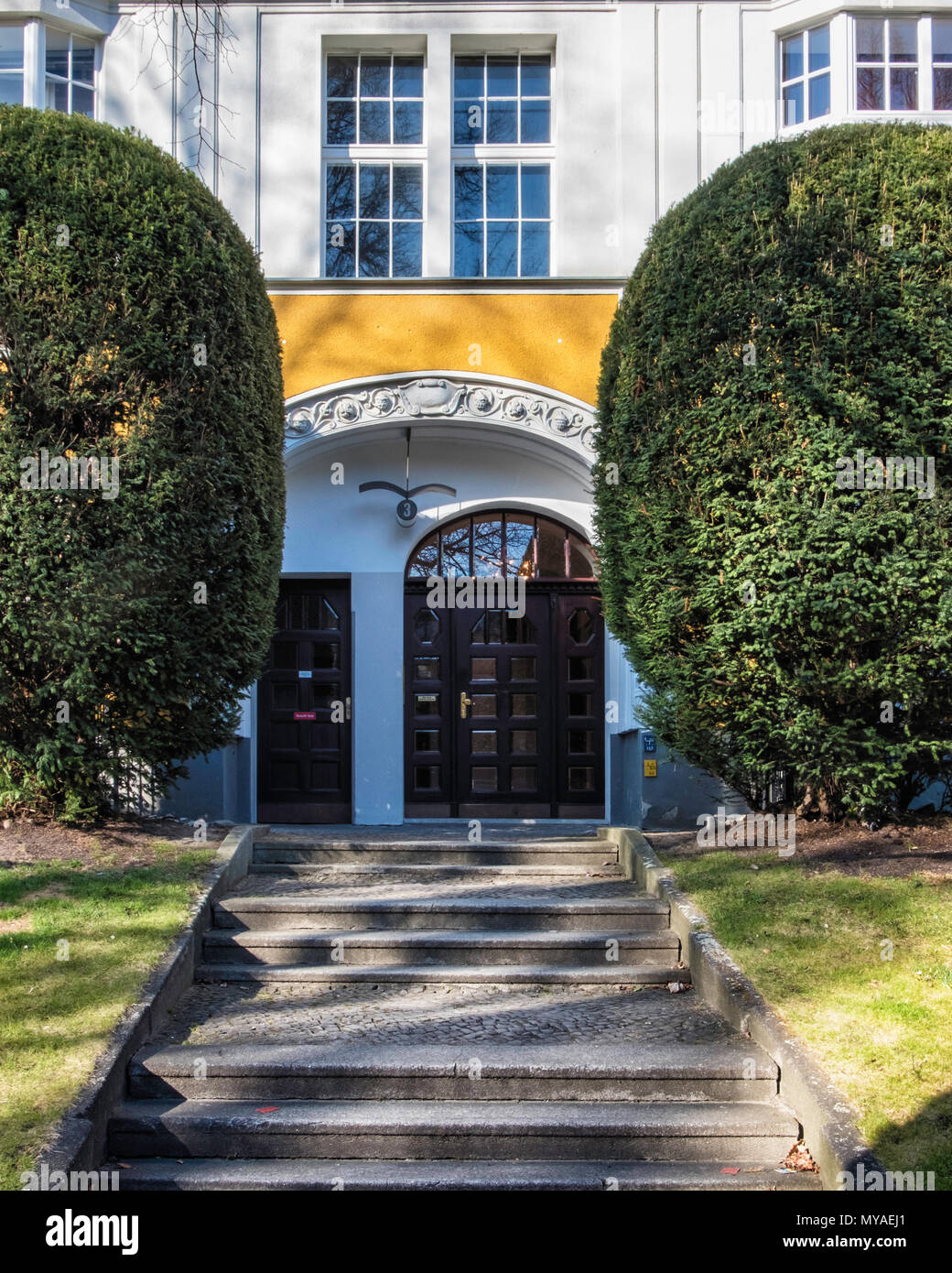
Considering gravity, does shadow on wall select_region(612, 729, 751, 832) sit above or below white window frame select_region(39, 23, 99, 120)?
below

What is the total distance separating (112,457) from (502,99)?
7.18m

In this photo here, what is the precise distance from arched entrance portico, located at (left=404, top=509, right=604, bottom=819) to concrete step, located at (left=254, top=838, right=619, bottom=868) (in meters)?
3.64

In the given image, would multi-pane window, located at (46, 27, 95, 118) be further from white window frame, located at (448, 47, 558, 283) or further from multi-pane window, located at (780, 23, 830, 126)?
multi-pane window, located at (780, 23, 830, 126)

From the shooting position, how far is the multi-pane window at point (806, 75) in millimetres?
11859

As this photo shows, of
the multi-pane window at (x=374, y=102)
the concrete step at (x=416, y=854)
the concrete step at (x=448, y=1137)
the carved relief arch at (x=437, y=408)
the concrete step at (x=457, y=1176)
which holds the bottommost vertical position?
the concrete step at (x=457, y=1176)

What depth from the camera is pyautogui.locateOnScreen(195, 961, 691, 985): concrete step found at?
6.91 m

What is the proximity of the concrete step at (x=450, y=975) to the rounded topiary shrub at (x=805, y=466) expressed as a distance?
1.67 metres

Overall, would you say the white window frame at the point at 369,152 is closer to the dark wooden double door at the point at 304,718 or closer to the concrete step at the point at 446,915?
the dark wooden double door at the point at 304,718

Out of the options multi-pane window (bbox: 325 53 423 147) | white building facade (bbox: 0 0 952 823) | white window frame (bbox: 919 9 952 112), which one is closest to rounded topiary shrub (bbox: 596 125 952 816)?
white building facade (bbox: 0 0 952 823)

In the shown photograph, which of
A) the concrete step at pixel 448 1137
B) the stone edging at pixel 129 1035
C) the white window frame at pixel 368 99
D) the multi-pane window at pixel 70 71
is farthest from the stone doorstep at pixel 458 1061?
the multi-pane window at pixel 70 71

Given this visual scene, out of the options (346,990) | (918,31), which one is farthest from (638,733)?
(918,31)

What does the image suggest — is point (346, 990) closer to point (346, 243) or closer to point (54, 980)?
point (54, 980)

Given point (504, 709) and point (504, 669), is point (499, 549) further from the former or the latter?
point (504, 709)
